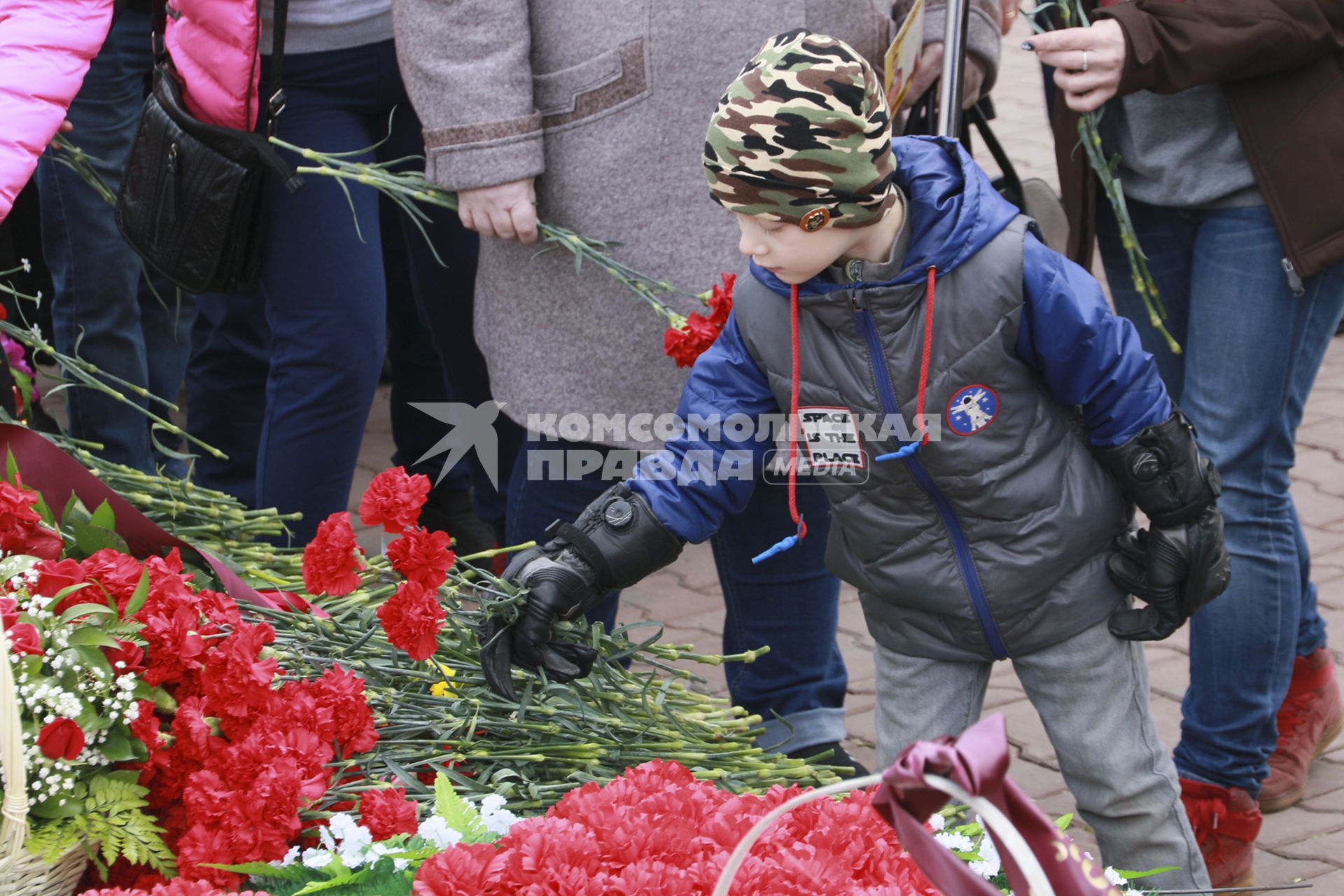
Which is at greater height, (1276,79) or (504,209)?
(1276,79)

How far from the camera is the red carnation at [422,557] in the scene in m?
1.69

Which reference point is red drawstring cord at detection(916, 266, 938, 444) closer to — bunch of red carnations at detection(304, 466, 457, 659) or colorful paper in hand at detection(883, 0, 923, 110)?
colorful paper in hand at detection(883, 0, 923, 110)

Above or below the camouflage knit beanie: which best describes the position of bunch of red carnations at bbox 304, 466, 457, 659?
below

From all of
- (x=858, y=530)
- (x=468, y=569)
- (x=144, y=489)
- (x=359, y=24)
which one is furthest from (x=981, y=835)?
(x=359, y=24)

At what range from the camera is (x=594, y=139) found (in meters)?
2.26

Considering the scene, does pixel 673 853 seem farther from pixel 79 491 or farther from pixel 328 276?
pixel 328 276

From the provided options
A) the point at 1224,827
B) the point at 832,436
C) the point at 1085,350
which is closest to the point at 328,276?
the point at 832,436

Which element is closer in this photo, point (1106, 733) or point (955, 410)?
point (955, 410)

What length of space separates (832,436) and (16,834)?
101cm

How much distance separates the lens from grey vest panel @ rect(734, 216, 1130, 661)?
1.82 metres

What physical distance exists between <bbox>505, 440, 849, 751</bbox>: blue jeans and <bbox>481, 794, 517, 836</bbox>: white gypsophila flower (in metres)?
0.97

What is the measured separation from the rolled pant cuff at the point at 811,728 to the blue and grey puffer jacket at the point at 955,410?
480 millimetres

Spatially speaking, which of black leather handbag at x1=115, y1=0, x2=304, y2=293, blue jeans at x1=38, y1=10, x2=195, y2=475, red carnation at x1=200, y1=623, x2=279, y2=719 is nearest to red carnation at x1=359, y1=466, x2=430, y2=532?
red carnation at x1=200, y1=623, x2=279, y2=719

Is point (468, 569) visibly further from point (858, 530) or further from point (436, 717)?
point (858, 530)
